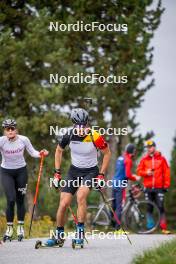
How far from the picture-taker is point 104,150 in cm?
1304

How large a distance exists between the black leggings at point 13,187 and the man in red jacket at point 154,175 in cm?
408

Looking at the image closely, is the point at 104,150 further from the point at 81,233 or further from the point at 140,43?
the point at 140,43

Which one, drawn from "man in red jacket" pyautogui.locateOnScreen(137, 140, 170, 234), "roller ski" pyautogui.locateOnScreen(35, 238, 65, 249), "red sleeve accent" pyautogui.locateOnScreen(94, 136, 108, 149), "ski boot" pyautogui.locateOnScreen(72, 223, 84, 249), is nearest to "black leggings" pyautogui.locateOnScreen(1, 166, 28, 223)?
"roller ski" pyautogui.locateOnScreen(35, 238, 65, 249)

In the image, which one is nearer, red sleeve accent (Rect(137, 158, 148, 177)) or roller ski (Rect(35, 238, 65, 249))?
roller ski (Rect(35, 238, 65, 249))

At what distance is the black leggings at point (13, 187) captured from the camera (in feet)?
48.7

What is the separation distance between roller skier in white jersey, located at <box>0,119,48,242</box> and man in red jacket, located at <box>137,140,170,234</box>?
4.09 meters

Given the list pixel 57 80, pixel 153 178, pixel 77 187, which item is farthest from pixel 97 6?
pixel 77 187

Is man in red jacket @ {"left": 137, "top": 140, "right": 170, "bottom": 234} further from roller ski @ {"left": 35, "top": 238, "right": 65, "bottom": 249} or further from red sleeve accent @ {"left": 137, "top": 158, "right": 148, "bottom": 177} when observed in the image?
roller ski @ {"left": 35, "top": 238, "right": 65, "bottom": 249}

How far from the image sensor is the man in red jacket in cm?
1850

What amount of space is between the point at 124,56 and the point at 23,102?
380cm

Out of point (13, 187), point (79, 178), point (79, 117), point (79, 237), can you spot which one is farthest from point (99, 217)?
point (79, 117)

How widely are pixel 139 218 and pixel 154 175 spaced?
102 centimetres

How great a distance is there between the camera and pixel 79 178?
13062 millimetres

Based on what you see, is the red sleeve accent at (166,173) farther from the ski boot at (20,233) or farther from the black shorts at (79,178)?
the black shorts at (79,178)
